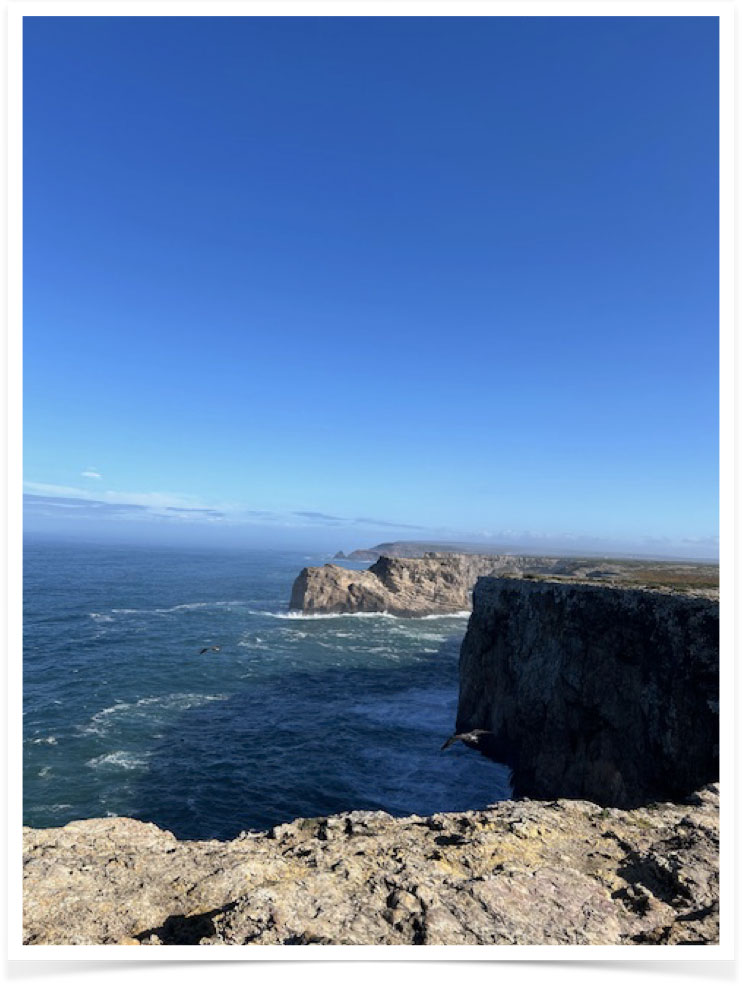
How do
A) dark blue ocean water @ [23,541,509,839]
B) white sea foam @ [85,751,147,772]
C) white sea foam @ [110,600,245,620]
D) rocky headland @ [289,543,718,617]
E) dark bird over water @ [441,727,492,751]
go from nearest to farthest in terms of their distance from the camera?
1. dark blue ocean water @ [23,541,509,839]
2. white sea foam @ [85,751,147,772]
3. dark bird over water @ [441,727,492,751]
4. white sea foam @ [110,600,245,620]
5. rocky headland @ [289,543,718,617]

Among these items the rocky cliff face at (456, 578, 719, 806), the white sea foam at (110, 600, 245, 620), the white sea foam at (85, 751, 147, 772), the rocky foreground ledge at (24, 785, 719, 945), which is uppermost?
the rocky foreground ledge at (24, 785, 719, 945)

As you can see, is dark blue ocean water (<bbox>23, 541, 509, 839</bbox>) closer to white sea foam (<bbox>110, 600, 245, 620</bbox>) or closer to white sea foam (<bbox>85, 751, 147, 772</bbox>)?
white sea foam (<bbox>85, 751, 147, 772</bbox>)

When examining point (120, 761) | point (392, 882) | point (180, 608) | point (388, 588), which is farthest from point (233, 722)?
point (388, 588)

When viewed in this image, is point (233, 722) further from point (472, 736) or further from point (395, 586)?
point (395, 586)

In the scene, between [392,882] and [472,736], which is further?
[472,736]

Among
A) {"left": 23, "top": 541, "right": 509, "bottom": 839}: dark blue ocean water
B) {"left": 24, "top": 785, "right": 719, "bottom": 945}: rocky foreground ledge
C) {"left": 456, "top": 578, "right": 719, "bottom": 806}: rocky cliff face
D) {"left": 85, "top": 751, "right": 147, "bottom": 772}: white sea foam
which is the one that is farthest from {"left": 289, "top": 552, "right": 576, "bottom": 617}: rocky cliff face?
{"left": 24, "top": 785, "right": 719, "bottom": 945}: rocky foreground ledge

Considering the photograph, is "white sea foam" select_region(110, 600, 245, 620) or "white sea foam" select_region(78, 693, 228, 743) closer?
"white sea foam" select_region(78, 693, 228, 743)

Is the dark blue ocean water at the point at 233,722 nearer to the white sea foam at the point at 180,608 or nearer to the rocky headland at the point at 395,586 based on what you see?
the white sea foam at the point at 180,608
